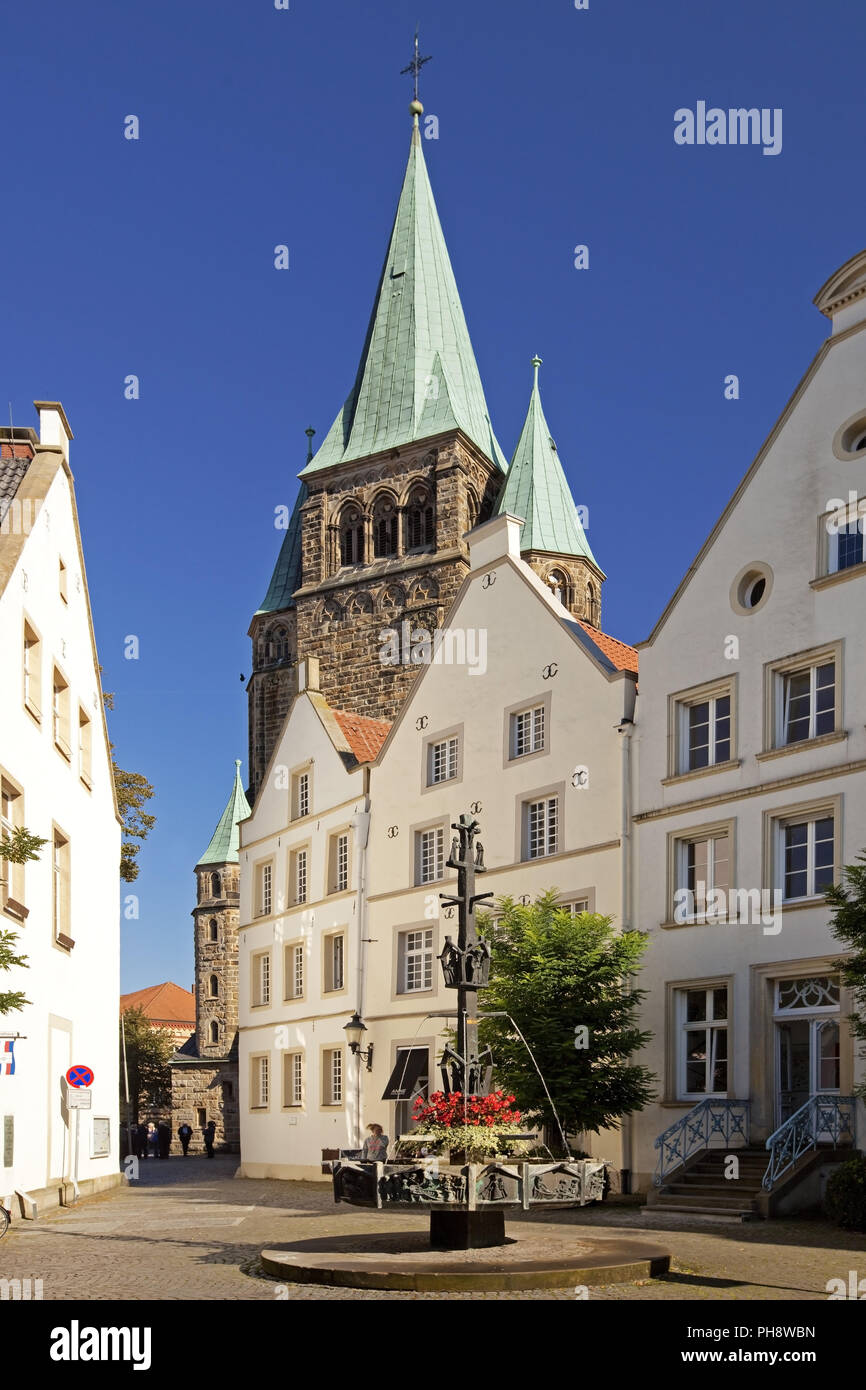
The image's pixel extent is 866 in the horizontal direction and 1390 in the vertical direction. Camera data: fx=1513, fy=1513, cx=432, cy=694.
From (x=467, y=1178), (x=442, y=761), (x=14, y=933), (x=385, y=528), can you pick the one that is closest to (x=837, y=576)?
(x=442, y=761)

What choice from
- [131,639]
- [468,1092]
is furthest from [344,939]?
[468,1092]

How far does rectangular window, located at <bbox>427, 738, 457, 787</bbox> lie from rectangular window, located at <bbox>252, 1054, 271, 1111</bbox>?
10266 millimetres

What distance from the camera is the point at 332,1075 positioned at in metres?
34.1

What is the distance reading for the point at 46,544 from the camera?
979 inches

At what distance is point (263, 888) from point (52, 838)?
1511cm

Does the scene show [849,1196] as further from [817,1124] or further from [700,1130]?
[700,1130]

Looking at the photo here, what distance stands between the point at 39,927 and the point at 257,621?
5241cm

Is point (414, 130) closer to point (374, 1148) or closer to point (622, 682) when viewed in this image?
point (622, 682)

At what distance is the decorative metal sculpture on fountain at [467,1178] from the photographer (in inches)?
529

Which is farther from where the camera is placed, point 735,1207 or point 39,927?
point 39,927

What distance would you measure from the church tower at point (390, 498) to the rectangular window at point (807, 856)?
3992 centimetres

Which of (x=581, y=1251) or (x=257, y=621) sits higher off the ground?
(x=257, y=621)

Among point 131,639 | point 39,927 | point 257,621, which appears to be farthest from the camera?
point 257,621

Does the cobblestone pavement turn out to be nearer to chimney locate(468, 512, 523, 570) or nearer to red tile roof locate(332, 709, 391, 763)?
red tile roof locate(332, 709, 391, 763)
